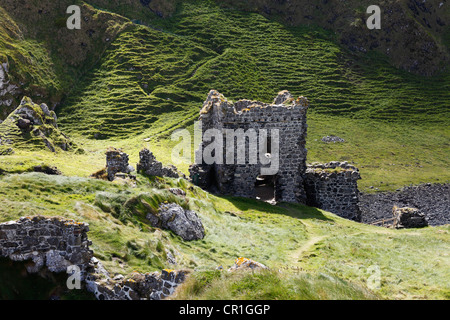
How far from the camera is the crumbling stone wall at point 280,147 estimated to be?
2955cm

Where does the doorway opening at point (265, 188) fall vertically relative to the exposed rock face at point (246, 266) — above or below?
below

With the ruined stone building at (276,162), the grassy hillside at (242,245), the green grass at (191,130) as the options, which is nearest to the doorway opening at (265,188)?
the ruined stone building at (276,162)

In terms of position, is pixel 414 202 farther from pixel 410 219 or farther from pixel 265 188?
pixel 410 219

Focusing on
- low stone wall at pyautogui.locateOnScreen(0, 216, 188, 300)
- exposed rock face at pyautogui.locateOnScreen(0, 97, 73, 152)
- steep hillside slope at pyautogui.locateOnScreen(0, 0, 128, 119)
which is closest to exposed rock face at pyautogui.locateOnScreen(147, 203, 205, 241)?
low stone wall at pyautogui.locateOnScreen(0, 216, 188, 300)

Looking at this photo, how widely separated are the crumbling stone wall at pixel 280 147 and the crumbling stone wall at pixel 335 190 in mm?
1204

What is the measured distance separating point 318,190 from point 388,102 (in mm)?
71920

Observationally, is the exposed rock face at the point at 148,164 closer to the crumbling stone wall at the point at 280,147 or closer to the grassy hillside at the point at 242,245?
the grassy hillside at the point at 242,245

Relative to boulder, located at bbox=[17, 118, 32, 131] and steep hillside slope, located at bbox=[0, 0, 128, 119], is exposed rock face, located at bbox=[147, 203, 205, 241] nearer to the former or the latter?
boulder, located at bbox=[17, 118, 32, 131]

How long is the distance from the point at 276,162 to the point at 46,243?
68.7ft

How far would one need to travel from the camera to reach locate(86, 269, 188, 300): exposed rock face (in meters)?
10.4

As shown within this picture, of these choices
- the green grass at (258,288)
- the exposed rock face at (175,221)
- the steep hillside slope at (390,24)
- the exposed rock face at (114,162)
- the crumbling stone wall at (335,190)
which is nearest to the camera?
the green grass at (258,288)
